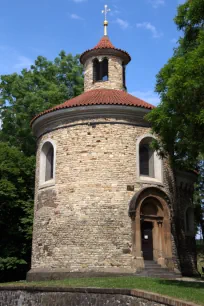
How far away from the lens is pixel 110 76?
2275 cm

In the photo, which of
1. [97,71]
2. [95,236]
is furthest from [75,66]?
[95,236]

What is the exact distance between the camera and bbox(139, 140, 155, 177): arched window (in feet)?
63.1

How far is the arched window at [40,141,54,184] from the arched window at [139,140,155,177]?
14.6 feet

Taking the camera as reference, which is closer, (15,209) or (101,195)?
(101,195)

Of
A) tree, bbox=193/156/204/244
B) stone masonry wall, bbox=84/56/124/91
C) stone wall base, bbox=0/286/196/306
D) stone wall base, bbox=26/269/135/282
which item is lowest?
stone wall base, bbox=0/286/196/306

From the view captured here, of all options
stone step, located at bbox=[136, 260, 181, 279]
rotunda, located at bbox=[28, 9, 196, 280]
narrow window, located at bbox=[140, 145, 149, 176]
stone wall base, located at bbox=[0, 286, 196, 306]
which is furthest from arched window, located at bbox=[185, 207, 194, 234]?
stone wall base, located at bbox=[0, 286, 196, 306]

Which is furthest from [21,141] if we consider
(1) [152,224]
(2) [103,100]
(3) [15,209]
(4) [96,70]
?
(1) [152,224]

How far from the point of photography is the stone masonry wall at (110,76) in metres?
22.6

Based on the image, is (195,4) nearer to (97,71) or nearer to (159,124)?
(159,124)

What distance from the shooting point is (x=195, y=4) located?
13164mm

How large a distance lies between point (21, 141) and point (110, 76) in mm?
8911

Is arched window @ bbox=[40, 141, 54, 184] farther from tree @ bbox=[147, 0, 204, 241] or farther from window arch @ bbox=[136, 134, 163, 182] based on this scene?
tree @ bbox=[147, 0, 204, 241]

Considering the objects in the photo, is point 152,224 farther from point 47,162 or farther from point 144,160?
point 47,162

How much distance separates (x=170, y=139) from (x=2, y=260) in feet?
38.6
